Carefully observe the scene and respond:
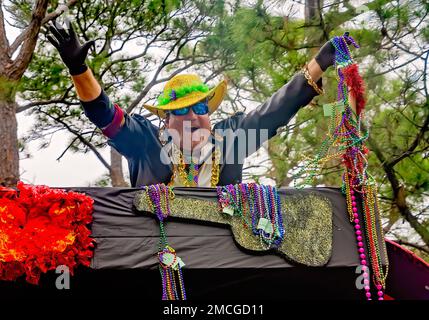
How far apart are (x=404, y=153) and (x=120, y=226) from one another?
218 cm

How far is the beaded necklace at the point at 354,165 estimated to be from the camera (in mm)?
2576

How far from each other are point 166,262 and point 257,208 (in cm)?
46

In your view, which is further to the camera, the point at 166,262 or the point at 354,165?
the point at 354,165

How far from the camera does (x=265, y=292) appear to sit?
→ 2660 mm

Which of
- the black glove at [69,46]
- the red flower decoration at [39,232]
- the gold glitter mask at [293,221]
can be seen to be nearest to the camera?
the red flower decoration at [39,232]

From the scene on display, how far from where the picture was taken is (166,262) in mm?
2438

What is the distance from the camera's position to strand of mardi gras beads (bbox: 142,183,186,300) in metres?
2.44

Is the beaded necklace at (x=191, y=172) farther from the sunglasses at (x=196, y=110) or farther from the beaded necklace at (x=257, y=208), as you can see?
the beaded necklace at (x=257, y=208)

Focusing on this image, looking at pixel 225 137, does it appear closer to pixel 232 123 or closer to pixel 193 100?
pixel 232 123

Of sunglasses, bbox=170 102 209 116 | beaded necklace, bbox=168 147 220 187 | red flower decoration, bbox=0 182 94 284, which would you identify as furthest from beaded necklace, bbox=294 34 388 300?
red flower decoration, bbox=0 182 94 284

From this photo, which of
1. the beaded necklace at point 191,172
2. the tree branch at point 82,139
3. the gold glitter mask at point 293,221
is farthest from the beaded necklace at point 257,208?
the tree branch at point 82,139

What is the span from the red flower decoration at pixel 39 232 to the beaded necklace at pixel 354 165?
996 millimetres

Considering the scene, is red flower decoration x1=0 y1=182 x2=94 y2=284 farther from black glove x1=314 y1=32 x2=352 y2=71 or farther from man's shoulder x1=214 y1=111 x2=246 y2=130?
black glove x1=314 y1=32 x2=352 y2=71

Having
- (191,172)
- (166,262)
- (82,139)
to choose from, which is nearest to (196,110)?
(191,172)
